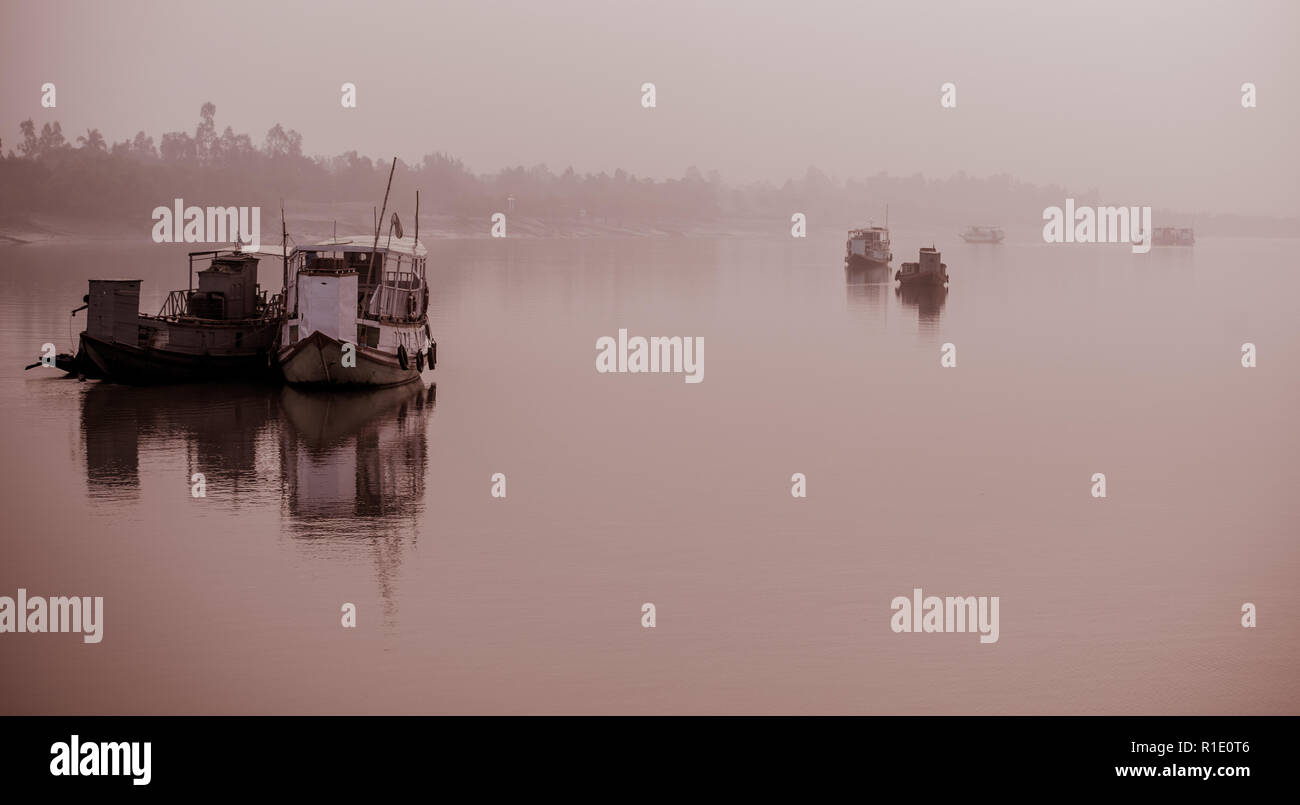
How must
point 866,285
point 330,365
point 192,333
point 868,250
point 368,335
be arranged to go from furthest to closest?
point 868,250 < point 866,285 < point 192,333 < point 368,335 < point 330,365

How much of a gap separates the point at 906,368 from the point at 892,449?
1752 cm

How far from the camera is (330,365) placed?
41562 mm

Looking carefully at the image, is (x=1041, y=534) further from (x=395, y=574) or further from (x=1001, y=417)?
(x=1001, y=417)

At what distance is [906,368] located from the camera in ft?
174

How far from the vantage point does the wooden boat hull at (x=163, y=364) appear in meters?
42.8

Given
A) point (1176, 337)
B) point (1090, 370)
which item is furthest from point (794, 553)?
point (1176, 337)

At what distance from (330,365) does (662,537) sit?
702 inches

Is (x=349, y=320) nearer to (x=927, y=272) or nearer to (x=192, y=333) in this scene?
(x=192, y=333)

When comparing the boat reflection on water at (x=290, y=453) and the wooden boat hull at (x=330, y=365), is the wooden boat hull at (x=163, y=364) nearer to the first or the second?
the boat reflection on water at (x=290, y=453)

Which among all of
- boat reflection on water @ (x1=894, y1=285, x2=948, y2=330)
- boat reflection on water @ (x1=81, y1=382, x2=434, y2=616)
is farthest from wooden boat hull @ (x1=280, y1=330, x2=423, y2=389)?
boat reflection on water @ (x1=894, y1=285, x2=948, y2=330)

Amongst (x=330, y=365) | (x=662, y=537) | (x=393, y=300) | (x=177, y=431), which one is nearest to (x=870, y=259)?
(x=393, y=300)

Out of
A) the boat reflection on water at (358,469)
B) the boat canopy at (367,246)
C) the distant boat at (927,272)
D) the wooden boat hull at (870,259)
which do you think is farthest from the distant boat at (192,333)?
the wooden boat hull at (870,259)

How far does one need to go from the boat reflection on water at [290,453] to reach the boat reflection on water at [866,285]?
4475cm

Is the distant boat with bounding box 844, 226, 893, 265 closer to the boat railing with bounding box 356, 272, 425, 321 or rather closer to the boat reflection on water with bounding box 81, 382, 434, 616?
the boat railing with bounding box 356, 272, 425, 321
